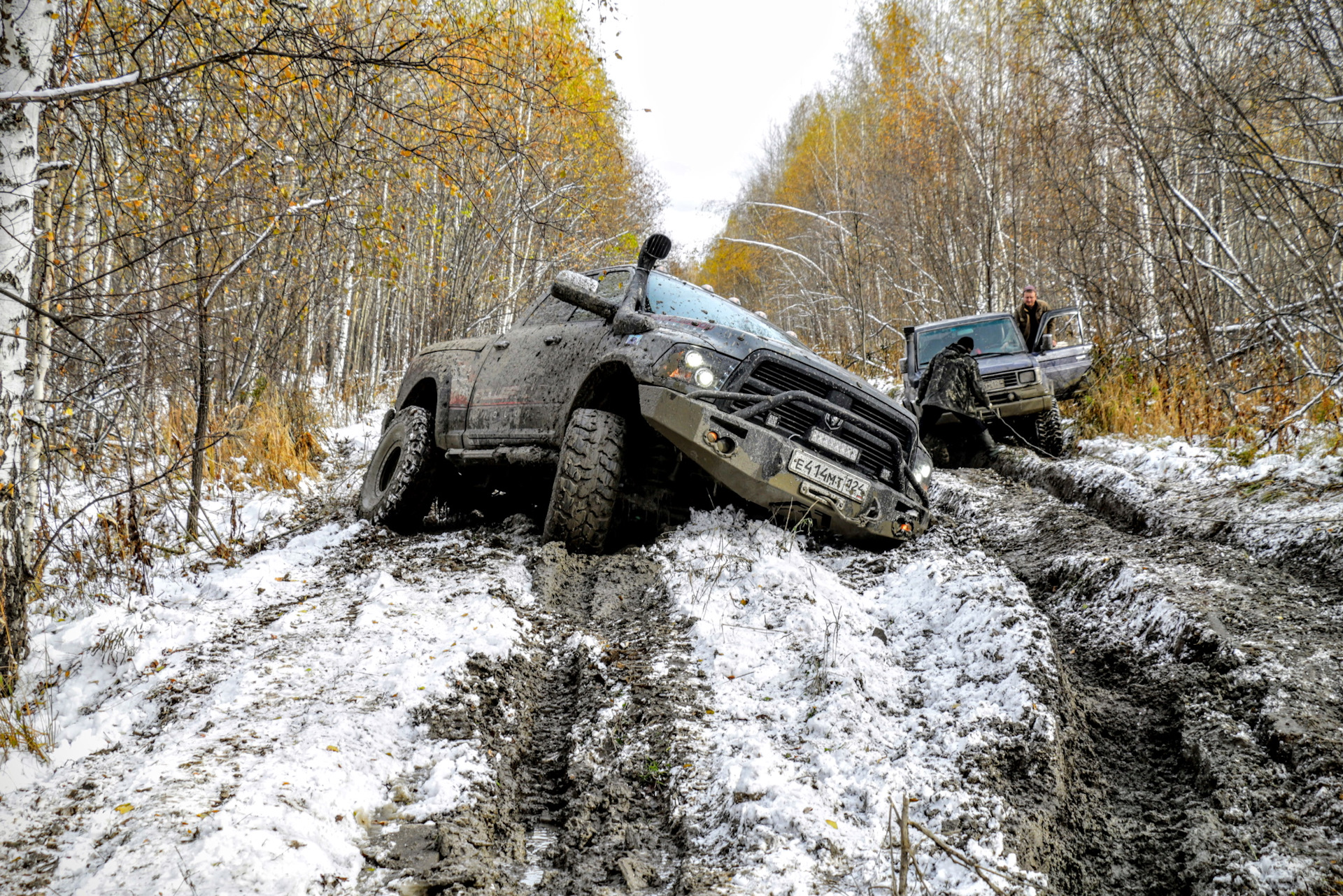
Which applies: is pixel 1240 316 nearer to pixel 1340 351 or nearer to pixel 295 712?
pixel 1340 351

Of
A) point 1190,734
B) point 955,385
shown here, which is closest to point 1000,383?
point 955,385

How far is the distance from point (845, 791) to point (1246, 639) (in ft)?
5.34

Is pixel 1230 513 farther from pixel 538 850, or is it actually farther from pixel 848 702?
pixel 538 850

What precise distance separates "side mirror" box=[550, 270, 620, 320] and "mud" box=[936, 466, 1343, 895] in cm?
285

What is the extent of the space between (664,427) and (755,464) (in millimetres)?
499

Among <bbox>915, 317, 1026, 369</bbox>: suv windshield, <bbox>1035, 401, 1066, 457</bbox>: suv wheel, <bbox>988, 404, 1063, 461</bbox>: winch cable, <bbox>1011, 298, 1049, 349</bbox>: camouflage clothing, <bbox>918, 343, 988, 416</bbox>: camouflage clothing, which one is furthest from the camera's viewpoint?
<bbox>1011, 298, 1049, 349</bbox>: camouflage clothing

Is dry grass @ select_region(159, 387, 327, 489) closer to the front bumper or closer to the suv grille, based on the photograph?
the front bumper

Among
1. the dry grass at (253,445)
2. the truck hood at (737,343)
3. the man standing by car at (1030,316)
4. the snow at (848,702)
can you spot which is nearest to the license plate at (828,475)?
the snow at (848,702)

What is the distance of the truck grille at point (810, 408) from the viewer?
4.18 m

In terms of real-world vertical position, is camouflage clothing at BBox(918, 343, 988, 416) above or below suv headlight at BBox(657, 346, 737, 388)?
above

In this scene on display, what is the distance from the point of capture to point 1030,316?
9867 millimetres

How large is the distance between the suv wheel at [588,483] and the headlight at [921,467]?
1.73 m

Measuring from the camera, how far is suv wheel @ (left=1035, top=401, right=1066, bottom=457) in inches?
328

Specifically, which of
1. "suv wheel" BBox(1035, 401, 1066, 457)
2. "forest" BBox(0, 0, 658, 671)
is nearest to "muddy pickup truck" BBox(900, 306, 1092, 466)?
"suv wheel" BBox(1035, 401, 1066, 457)
